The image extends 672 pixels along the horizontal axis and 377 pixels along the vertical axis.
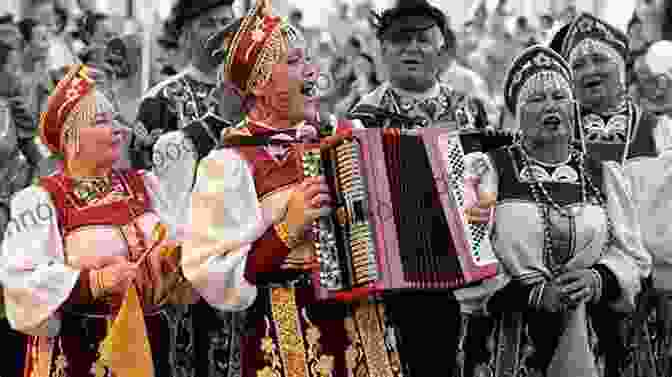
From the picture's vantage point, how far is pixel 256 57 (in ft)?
20.2

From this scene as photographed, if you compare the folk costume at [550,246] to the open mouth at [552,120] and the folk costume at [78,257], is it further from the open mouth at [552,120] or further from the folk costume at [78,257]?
the folk costume at [78,257]

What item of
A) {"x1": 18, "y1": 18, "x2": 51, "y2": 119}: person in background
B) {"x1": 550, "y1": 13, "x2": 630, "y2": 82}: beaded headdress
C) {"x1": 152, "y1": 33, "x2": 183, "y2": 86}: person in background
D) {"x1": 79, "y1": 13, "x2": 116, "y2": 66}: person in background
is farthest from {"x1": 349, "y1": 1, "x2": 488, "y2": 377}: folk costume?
{"x1": 18, "y1": 18, "x2": 51, "y2": 119}: person in background

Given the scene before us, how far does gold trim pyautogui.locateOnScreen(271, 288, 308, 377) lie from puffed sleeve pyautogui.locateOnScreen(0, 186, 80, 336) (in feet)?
2.70

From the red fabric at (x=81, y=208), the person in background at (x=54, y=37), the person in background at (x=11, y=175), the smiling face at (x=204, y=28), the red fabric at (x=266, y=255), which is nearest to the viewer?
Result: the red fabric at (x=266, y=255)

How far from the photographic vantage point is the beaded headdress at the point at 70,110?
6562mm

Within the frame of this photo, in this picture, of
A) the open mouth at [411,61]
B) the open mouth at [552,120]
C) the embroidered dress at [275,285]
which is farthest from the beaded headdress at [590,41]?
the embroidered dress at [275,285]

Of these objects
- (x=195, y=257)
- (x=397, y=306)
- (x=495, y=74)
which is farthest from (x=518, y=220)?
(x=495, y=74)

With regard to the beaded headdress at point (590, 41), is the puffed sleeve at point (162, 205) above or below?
below

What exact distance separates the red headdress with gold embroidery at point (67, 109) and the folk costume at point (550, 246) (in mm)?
1558

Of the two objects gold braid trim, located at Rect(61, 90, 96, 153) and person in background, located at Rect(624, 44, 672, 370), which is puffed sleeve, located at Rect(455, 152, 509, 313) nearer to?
person in background, located at Rect(624, 44, 672, 370)

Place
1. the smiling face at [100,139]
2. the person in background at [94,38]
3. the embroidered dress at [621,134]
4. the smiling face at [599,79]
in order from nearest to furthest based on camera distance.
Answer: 1. the smiling face at [100,139]
2. the embroidered dress at [621,134]
3. the smiling face at [599,79]
4. the person in background at [94,38]

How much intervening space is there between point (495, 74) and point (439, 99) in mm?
7330

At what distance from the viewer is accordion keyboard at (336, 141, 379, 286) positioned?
5648 millimetres

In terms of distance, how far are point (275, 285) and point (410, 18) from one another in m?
2.71
